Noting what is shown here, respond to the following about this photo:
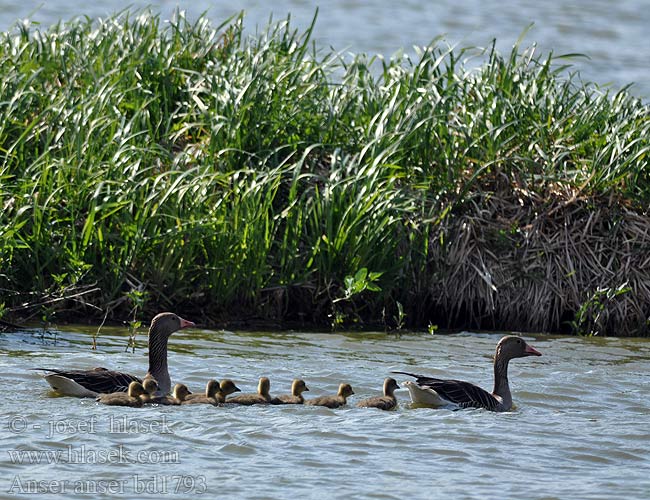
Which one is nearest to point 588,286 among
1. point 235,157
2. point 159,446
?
point 235,157

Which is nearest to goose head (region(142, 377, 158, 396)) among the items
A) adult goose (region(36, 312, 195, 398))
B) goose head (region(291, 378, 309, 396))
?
adult goose (region(36, 312, 195, 398))

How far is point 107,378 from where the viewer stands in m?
8.39

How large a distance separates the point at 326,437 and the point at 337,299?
310 cm

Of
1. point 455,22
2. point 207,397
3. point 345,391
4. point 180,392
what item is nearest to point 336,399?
point 345,391

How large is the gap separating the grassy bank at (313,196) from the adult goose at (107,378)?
4.70ft

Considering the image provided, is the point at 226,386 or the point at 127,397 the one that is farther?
the point at 226,386

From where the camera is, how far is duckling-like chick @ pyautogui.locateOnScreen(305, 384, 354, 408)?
8.43m

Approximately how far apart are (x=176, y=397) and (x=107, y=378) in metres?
0.43

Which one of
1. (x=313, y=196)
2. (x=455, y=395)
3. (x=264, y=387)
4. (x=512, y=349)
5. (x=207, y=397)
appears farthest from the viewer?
(x=313, y=196)

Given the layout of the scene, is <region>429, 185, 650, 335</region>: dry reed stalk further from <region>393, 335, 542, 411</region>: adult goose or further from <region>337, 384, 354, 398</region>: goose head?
<region>337, 384, 354, 398</region>: goose head

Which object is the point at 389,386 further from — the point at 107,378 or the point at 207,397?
the point at 107,378

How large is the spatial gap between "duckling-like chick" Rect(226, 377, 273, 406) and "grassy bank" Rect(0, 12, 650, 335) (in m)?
2.16

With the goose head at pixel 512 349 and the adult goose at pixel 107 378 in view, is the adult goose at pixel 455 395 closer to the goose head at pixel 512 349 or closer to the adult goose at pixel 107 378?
the goose head at pixel 512 349

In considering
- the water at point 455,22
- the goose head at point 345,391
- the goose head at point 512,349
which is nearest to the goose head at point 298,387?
the goose head at point 345,391
